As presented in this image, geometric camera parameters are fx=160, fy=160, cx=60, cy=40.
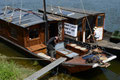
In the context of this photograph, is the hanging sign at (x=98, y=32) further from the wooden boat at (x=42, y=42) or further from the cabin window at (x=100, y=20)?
the wooden boat at (x=42, y=42)

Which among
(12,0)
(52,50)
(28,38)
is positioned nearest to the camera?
(52,50)

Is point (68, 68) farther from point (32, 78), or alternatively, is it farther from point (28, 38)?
point (28, 38)

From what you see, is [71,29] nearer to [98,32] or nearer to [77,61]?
[98,32]

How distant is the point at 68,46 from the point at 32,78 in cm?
478

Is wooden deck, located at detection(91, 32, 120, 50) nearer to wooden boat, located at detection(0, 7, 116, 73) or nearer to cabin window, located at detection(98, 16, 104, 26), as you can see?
cabin window, located at detection(98, 16, 104, 26)

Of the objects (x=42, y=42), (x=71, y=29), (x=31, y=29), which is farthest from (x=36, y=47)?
(x=71, y=29)

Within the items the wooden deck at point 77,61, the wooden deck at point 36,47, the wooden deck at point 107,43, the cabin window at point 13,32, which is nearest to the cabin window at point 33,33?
the wooden deck at point 36,47

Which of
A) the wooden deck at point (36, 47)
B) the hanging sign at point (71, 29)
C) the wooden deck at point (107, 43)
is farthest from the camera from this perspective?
the hanging sign at point (71, 29)

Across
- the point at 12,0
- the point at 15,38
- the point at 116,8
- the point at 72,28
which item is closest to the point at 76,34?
the point at 72,28

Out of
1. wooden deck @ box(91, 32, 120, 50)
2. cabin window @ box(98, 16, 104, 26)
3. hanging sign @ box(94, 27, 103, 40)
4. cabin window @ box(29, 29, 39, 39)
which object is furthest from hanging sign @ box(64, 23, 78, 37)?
cabin window @ box(29, 29, 39, 39)

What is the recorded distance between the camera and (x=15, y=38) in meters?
13.7

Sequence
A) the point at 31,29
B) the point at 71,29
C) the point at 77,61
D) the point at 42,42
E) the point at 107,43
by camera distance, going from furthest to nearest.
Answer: the point at 71,29 < the point at 107,43 < the point at 42,42 < the point at 31,29 < the point at 77,61

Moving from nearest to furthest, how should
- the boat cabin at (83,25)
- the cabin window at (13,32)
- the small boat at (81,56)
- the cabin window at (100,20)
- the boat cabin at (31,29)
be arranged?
the small boat at (81,56) < the boat cabin at (31,29) < the cabin window at (13,32) < the boat cabin at (83,25) < the cabin window at (100,20)

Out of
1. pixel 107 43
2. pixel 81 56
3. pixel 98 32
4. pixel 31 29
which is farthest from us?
pixel 98 32
